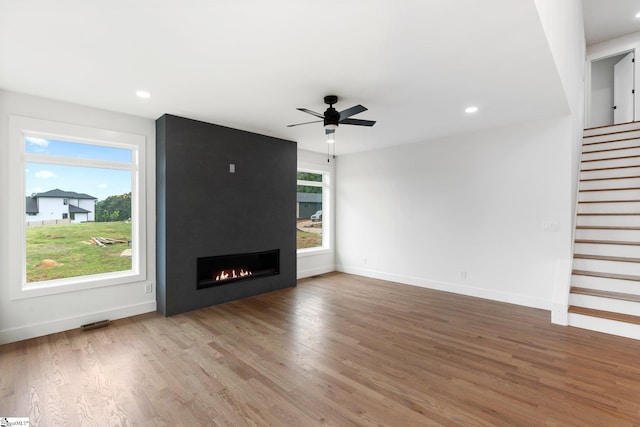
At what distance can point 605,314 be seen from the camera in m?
3.40

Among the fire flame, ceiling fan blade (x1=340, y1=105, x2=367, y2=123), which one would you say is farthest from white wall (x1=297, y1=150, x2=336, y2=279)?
ceiling fan blade (x1=340, y1=105, x2=367, y2=123)

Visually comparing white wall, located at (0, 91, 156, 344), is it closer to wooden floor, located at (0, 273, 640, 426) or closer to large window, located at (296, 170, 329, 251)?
wooden floor, located at (0, 273, 640, 426)

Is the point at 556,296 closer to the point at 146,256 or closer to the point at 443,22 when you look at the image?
the point at 443,22

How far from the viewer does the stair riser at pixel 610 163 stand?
4.56m

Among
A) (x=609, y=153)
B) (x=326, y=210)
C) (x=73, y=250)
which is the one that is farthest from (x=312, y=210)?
(x=609, y=153)

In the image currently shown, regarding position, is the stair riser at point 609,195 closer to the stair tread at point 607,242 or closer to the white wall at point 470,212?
the stair tread at point 607,242

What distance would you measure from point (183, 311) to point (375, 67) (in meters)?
3.91

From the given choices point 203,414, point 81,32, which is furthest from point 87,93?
point 203,414

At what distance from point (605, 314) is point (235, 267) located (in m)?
4.98

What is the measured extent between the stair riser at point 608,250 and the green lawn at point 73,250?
21.1 ft

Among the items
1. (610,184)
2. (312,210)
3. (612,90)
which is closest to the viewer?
(610,184)

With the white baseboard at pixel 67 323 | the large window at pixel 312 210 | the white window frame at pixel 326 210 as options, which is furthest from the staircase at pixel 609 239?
the white baseboard at pixel 67 323

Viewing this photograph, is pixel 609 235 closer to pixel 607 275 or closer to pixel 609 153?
pixel 607 275

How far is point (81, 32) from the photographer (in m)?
2.14
